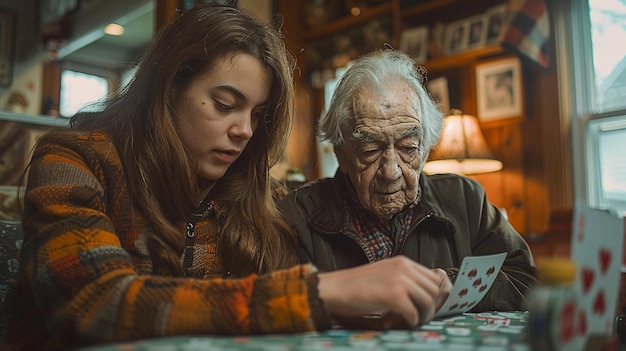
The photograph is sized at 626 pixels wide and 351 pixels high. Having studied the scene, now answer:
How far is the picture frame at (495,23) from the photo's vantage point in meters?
3.62

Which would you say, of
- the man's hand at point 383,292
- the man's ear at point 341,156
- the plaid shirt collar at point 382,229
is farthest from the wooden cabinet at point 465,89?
the man's hand at point 383,292

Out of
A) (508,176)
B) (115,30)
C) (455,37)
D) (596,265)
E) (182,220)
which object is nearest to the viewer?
(596,265)

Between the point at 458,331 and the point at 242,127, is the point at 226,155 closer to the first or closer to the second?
the point at 242,127

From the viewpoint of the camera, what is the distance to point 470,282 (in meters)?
1.11

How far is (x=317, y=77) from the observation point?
15.7ft

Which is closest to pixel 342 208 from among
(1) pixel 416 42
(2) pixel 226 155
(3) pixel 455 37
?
(2) pixel 226 155

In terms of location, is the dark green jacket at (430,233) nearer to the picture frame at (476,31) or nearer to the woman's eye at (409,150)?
the woman's eye at (409,150)

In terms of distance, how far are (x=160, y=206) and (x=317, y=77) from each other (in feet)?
11.7

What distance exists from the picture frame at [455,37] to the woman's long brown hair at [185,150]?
2497 millimetres

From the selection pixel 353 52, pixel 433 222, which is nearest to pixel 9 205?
pixel 433 222

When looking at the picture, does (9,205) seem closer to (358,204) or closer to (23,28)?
(358,204)

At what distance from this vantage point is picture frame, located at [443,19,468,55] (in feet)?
12.6

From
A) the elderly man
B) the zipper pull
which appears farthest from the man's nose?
the zipper pull

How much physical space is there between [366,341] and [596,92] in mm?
3137
